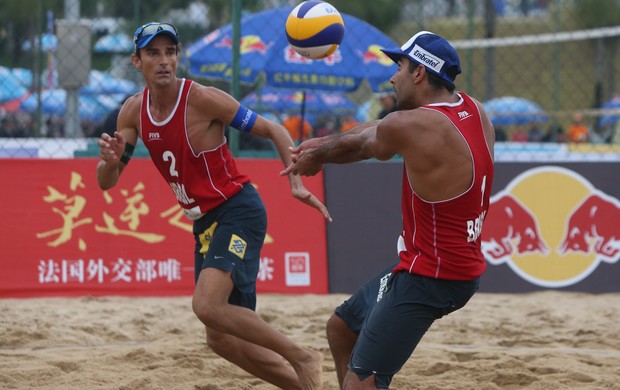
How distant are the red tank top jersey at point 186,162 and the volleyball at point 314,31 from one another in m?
0.76

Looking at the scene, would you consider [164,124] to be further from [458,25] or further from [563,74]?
[563,74]

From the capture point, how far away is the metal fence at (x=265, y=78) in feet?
31.7

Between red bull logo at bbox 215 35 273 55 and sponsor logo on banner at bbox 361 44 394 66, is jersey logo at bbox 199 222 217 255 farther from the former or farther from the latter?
sponsor logo on banner at bbox 361 44 394 66

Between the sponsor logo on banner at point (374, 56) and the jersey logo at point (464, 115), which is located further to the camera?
the sponsor logo on banner at point (374, 56)

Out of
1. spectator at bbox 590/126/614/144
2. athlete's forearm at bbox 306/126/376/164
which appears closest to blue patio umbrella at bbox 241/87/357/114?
spectator at bbox 590/126/614/144

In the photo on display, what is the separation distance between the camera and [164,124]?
197 inches

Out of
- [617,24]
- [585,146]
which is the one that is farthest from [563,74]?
[585,146]

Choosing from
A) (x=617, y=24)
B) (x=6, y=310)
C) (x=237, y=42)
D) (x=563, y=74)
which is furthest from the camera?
(x=563, y=74)

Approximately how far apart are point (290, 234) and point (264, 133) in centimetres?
318

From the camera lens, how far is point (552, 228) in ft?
28.1

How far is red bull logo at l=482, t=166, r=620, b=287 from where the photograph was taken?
27.8 feet

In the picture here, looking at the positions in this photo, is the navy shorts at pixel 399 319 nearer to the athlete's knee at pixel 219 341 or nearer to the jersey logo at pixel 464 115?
the jersey logo at pixel 464 115

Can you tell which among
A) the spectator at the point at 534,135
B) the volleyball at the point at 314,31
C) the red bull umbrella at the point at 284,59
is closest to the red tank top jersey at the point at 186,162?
the volleyball at the point at 314,31

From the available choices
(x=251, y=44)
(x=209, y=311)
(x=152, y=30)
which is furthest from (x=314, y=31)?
(x=251, y=44)
